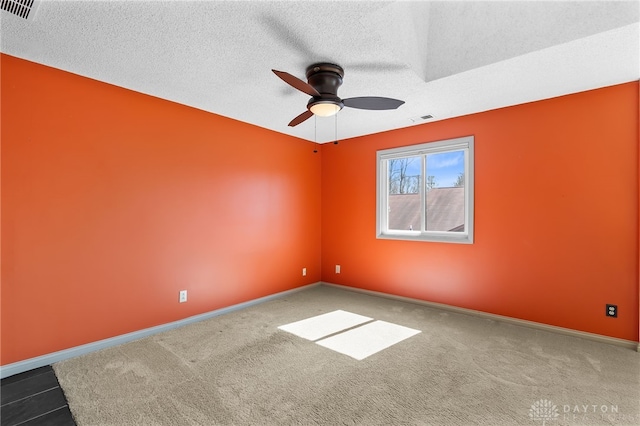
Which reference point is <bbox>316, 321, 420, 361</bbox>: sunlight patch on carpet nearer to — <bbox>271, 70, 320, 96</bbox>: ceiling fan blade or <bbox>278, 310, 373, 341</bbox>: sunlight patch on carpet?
<bbox>278, 310, 373, 341</bbox>: sunlight patch on carpet

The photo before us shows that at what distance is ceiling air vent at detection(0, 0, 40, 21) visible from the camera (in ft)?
5.70

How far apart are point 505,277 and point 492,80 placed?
2121 millimetres

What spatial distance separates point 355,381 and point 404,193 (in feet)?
9.23

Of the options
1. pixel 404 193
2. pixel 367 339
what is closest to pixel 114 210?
pixel 367 339

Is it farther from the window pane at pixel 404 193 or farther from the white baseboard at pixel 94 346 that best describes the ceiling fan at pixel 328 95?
the white baseboard at pixel 94 346

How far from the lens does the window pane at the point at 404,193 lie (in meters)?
4.15

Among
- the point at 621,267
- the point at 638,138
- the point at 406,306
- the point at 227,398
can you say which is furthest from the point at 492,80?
the point at 227,398

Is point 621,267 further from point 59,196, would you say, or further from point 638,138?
point 59,196

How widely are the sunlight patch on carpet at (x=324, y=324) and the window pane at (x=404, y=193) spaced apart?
1537 millimetres

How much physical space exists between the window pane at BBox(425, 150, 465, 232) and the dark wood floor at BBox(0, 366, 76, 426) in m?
3.94

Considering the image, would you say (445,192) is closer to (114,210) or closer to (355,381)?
(355,381)

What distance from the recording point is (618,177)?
2.72 metres

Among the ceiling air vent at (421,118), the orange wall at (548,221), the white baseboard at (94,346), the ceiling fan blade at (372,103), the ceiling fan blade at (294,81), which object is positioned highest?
the ceiling air vent at (421,118)

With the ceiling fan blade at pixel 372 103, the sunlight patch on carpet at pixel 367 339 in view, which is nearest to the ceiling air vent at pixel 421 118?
the ceiling fan blade at pixel 372 103
